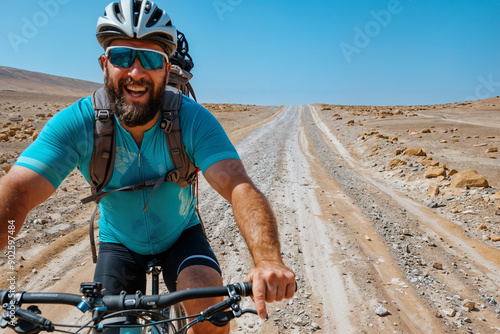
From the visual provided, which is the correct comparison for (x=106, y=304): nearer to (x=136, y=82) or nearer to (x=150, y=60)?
(x=136, y=82)

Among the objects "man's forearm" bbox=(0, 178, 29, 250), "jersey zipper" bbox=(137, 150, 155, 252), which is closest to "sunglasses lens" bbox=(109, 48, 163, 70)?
"jersey zipper" bbox=(137, 150, 155, 252)

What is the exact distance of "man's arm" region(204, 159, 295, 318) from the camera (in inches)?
55.8

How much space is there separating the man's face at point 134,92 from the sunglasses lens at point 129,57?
23 mm

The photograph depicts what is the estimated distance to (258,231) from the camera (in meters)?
1.82

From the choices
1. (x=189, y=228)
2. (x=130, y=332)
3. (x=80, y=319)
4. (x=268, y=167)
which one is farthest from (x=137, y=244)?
(x=268, y=167)

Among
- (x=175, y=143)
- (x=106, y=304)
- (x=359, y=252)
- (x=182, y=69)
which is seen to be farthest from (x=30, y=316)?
(x=359, y=252)

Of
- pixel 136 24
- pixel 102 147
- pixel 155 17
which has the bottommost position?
pixel 102 147

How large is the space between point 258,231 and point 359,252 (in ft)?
11.8

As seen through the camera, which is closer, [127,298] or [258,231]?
[127,298]

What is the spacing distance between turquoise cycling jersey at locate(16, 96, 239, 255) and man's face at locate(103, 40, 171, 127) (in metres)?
0.12

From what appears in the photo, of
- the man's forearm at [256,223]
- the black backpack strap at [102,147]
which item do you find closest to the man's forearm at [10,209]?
the black backpack strap at [102,147]

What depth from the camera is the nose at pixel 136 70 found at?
212 centimetres

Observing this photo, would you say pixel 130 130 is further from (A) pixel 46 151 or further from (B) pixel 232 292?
(B) pixel 232 292

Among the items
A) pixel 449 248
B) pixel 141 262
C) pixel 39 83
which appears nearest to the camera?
pixel 141 262
